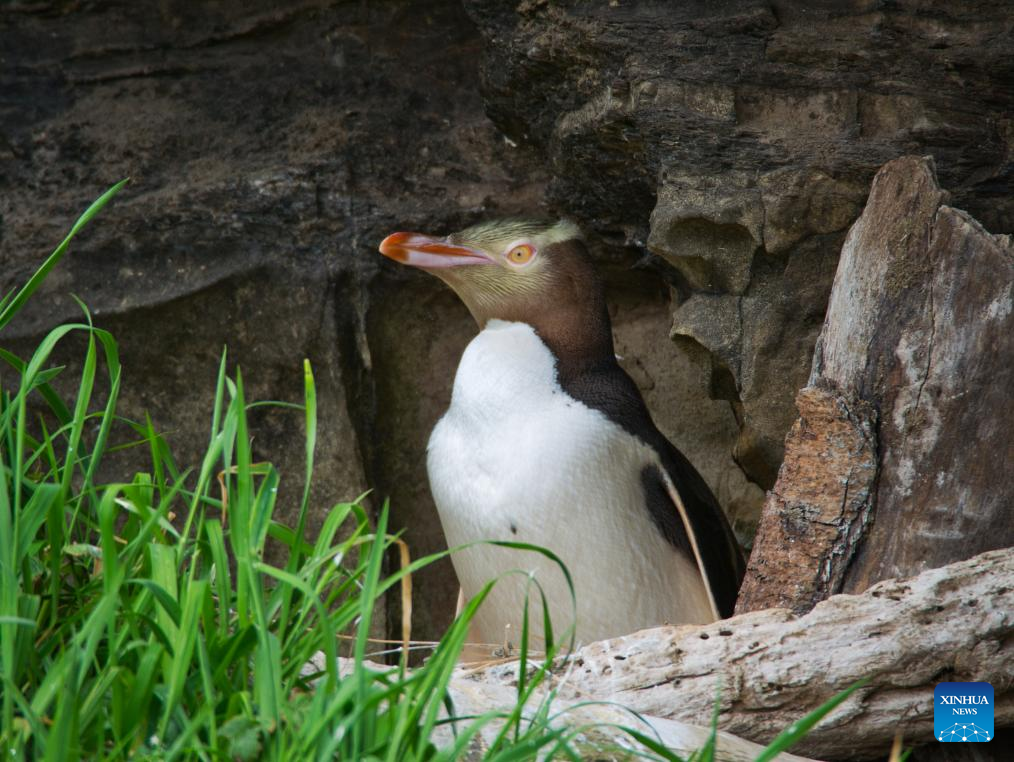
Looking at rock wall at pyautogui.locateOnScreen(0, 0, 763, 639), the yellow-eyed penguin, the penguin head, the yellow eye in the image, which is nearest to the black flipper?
the yellow-eyed penguin

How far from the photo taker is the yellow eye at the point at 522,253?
2.77 metres

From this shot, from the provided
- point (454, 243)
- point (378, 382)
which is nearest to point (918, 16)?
point (454, 243)

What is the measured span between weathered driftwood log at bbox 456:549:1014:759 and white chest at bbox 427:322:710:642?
0.61 m

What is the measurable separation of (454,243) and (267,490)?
1.21 metres

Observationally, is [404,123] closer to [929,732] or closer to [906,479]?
[906,479]

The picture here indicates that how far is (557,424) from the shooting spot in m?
2.57

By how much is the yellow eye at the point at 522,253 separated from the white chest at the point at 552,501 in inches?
7.9

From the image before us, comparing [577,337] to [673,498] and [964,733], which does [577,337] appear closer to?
[673,498]

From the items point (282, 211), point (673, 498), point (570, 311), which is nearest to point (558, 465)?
point (673, 498)

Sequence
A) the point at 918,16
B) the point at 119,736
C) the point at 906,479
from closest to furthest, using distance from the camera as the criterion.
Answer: the point at 119,736, the point at 906,479, the point at 918,16

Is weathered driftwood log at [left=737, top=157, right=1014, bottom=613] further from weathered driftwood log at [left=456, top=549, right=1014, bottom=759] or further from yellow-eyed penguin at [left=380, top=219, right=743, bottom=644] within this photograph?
yellow-eyed penguin at [left=380, top=219, right=743, bottom=644]

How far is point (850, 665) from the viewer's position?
185 centimetres

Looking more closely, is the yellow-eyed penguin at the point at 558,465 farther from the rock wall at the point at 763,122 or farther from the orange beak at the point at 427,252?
the rock wall at the point at 763,122

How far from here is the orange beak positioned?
8.86 feet
